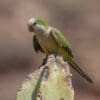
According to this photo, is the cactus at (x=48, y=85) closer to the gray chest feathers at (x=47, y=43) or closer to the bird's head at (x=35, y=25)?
the bird's head at (x=35, y=25)

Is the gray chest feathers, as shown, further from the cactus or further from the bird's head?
the cactus

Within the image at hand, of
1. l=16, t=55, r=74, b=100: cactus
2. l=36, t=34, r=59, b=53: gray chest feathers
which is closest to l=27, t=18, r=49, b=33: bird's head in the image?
l=36, t=34, r=59, b=53: gray chest feathers

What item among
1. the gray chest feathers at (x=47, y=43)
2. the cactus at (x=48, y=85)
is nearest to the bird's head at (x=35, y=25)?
the gray chest feathers at (x=47, y=43)

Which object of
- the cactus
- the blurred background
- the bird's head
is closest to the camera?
the cactus

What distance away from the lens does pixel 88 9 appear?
24.8 ft

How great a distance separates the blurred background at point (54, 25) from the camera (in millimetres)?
6621

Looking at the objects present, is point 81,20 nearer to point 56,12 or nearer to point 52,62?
point 56,12

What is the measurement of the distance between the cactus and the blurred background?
13.0 ft

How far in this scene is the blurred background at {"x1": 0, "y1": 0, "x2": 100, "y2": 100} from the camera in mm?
6621

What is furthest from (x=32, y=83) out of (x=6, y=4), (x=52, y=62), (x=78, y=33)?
(x=6, y=4)

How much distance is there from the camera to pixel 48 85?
232 centimetres

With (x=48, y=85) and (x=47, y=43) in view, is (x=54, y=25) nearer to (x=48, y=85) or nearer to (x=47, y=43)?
(x=47, y=43)

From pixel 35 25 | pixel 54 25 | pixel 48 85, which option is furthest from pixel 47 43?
pixel 54 25

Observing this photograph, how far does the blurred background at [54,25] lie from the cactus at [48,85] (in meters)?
3.97
